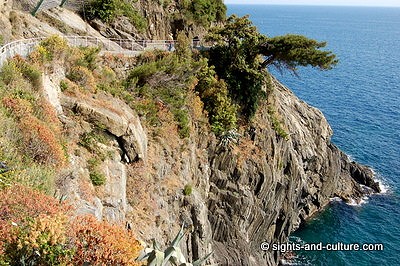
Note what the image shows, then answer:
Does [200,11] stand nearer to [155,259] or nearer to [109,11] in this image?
[109,11]

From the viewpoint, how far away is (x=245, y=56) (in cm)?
3447

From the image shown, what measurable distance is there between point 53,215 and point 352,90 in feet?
278

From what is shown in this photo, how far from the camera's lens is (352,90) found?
275 feet

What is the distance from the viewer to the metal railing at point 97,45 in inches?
766

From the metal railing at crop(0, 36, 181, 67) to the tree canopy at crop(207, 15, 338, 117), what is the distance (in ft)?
17.2

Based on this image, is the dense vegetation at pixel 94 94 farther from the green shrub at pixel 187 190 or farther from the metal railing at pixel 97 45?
the metal railing at pixel 97 45

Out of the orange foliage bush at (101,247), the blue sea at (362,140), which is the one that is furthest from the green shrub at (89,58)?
the blue sea at (362,140)

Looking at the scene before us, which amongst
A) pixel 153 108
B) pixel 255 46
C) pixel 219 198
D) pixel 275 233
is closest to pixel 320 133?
pixel 275 233

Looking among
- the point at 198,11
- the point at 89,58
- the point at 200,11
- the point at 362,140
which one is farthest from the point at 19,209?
the point at 362,140

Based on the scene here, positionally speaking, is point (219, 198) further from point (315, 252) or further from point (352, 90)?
point (352, 90)

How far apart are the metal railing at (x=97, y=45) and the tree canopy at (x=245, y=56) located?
17.2 feet

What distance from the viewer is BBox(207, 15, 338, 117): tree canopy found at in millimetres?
33594

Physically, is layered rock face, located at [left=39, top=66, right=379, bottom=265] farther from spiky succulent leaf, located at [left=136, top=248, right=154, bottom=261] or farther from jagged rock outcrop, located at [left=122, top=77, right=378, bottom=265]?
spiky succulent leaf, located at [left=136, top=248, right=154, bottom=261]

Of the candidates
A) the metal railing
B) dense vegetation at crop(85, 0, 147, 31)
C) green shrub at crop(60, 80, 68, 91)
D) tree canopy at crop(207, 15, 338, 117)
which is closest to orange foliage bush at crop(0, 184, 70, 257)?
the metal railing
